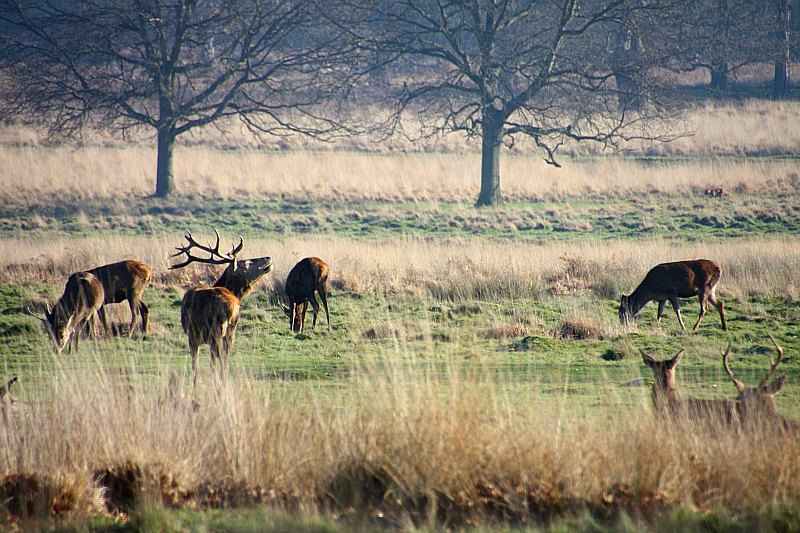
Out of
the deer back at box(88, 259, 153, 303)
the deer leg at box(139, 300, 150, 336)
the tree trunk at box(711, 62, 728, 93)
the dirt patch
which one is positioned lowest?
the dirt patch

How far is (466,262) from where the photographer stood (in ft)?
66.3

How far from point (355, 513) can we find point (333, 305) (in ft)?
31.8

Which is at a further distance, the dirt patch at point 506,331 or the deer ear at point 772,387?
the dirt patch at point 506,331

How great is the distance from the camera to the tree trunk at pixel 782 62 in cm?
5268

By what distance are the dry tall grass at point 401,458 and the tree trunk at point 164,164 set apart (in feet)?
76.0

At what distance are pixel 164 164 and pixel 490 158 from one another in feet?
30.4

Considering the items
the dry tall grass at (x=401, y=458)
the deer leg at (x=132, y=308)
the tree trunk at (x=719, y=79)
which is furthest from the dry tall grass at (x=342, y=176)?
the dry tall grass at (x=401, y=458)

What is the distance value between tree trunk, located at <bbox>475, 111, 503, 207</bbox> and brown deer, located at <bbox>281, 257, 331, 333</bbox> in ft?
51.4

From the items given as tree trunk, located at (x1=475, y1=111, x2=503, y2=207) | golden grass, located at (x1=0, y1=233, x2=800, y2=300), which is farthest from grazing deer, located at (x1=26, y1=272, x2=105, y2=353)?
tree trunk, located at (x1=475, y1=111, x2=503, y2=207)

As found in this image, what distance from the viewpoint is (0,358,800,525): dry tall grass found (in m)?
7.70

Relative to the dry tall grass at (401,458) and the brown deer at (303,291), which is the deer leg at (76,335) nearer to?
the brown deer at (303,291)

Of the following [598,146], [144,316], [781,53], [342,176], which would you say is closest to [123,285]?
[144,316]

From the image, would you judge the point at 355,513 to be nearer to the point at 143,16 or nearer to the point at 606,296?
the point at 606,296

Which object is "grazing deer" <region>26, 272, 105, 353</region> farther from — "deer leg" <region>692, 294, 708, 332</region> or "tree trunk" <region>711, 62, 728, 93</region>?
"tree trunk" <region>711, 62, 728, 93</region>
